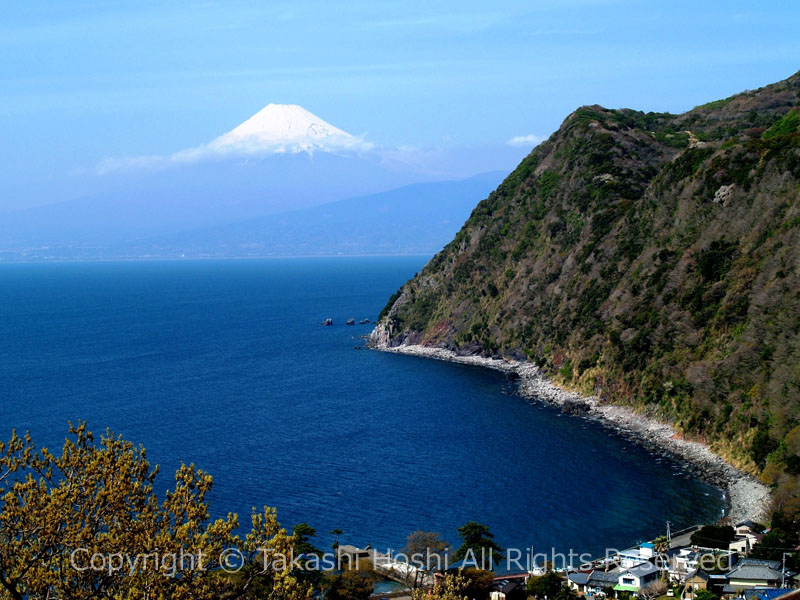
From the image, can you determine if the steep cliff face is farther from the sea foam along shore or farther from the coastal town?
the coastal town

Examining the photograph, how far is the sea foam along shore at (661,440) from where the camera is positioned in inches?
2267

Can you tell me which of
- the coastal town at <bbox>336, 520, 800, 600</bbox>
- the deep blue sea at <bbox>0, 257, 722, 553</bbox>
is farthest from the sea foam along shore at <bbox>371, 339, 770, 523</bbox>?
the coastal town at <bbox>336, 520, 800, 600</bbox>

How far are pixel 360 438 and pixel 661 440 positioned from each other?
27752 millimetres

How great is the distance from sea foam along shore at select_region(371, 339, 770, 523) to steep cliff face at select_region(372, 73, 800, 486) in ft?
4.58

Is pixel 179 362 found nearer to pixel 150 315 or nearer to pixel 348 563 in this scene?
pixel 150 315

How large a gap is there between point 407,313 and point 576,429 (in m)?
66.2

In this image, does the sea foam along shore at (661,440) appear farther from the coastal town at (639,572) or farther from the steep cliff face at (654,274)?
the coastal town at (639,572)

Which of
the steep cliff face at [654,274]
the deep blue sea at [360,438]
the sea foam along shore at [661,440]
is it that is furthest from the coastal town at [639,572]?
the steep cliff face at [654,274]

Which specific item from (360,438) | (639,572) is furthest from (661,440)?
(639,572)

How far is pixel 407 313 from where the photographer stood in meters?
144

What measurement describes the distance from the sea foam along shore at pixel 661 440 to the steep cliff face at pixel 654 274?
140 cm

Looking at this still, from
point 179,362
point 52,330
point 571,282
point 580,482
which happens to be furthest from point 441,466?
point 52,330

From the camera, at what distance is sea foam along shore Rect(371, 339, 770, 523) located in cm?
5759

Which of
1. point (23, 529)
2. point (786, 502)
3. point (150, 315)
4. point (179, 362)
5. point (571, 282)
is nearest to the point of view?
point (23, 529)
